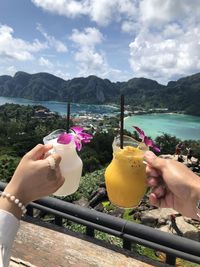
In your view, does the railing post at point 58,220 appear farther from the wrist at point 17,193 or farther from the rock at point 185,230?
the rock at point 185,230

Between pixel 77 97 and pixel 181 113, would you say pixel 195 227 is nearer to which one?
pixel 181 113

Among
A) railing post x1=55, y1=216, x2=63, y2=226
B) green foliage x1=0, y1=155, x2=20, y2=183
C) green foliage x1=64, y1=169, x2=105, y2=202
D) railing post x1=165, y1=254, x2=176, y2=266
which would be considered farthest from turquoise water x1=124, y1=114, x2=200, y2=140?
railing post x1=165, y1=254, x2=176, y2=266

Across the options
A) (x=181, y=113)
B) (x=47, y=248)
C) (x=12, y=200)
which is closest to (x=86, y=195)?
(x=47, y=248)

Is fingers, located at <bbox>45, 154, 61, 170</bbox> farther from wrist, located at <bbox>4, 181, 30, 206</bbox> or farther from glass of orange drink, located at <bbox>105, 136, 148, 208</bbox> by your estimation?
glass of orange drink, located at <bbox>105, 136, 148, 208</bbox>

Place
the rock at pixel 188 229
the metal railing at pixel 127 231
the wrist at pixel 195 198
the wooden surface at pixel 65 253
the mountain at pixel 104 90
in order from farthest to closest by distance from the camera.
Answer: the mountain at pixel 104 90 < the rock at pixel 188 229 < the wooden surface at pixel 65 253 < the metal railing at pixel 127 231 < the wrist at pixel 195 198

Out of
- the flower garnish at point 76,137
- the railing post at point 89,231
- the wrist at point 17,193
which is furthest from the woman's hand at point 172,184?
the railing post at point 89,231
